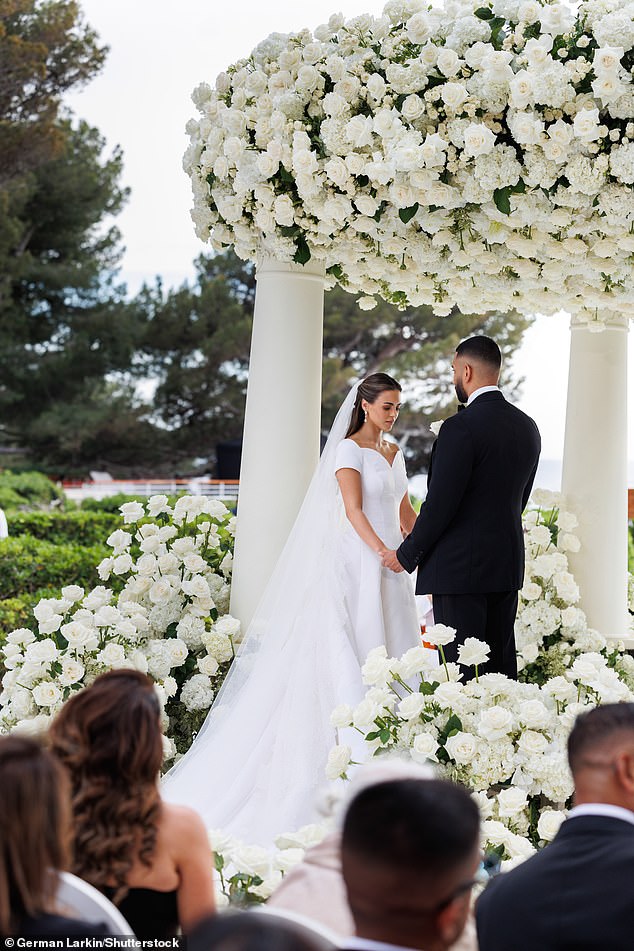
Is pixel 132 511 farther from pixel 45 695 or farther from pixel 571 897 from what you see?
pixel 571 897

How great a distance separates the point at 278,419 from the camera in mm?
5668

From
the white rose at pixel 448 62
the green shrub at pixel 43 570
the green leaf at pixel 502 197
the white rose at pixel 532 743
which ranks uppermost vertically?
the white rose at pixel 448 62

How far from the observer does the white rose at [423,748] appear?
151 inches

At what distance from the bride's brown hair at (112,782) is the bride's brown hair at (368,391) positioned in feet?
10.6

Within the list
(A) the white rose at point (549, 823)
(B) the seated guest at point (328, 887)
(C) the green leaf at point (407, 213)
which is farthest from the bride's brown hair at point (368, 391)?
(B) the seated guest at point (328, 887)

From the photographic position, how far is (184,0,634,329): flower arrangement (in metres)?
4.28

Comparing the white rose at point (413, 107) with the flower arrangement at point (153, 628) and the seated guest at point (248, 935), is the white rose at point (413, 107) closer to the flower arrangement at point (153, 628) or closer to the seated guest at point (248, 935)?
the flower arrangement at point (153, 628)

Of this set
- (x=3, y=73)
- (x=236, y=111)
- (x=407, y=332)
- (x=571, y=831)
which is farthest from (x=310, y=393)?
(x=407, y=332)

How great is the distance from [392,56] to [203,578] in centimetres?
267

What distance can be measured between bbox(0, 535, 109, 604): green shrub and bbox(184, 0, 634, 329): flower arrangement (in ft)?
16.3

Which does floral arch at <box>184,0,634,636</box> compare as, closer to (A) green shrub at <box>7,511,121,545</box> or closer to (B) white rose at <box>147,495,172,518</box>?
(B) white rose at <box>147,495,172,518</box>

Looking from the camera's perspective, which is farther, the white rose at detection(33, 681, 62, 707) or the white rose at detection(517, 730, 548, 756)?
the white rose at detection(33, 681, 62, 707)

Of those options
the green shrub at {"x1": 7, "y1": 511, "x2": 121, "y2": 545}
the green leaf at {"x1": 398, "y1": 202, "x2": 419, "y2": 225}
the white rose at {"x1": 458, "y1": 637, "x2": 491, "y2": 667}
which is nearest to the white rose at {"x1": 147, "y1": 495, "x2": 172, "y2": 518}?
the green leaf at {"x1": 398, "y1": 202, "x2": 419, "y2": 225}

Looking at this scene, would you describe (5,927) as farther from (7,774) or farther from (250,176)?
(250,176)
